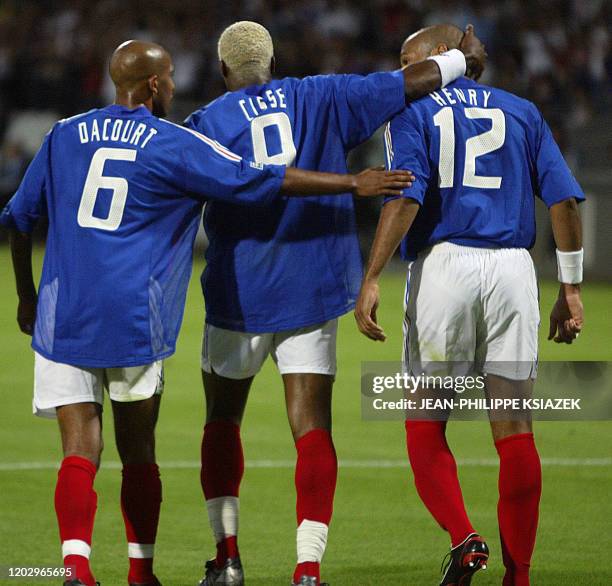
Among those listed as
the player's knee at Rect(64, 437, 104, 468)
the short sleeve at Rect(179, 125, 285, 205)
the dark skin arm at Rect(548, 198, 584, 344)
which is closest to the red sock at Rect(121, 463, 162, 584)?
the player's knee at Rect(64, 437, 104, 468)

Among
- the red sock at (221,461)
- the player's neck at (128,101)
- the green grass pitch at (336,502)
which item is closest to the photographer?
the player's neck at (128,101)

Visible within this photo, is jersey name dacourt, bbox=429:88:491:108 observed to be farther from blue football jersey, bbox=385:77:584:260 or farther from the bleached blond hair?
the bleached blond hair

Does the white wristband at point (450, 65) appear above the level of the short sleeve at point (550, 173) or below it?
above

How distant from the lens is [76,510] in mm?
4352

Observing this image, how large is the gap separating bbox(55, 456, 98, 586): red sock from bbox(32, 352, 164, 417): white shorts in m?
0.21

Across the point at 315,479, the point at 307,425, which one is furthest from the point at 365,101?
the point at 315,479

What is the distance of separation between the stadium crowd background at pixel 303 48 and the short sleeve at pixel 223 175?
11.6 m

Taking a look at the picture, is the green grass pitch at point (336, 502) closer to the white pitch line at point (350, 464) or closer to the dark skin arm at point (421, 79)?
the white pitch line at point (350, 464)

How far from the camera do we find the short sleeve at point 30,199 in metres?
4.48

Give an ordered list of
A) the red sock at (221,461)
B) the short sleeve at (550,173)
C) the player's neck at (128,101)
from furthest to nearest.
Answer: the red sock at (221,461), the short sleeve at (550,173), the player's neck at (128,101)

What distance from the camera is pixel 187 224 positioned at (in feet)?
15.1

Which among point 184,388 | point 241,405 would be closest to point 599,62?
point 184,388

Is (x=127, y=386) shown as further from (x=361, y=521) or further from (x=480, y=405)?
(x=361, y=521)

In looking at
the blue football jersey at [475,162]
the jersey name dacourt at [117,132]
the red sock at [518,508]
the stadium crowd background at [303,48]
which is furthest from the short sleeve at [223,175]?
the stadium crowd background at [303,48]
